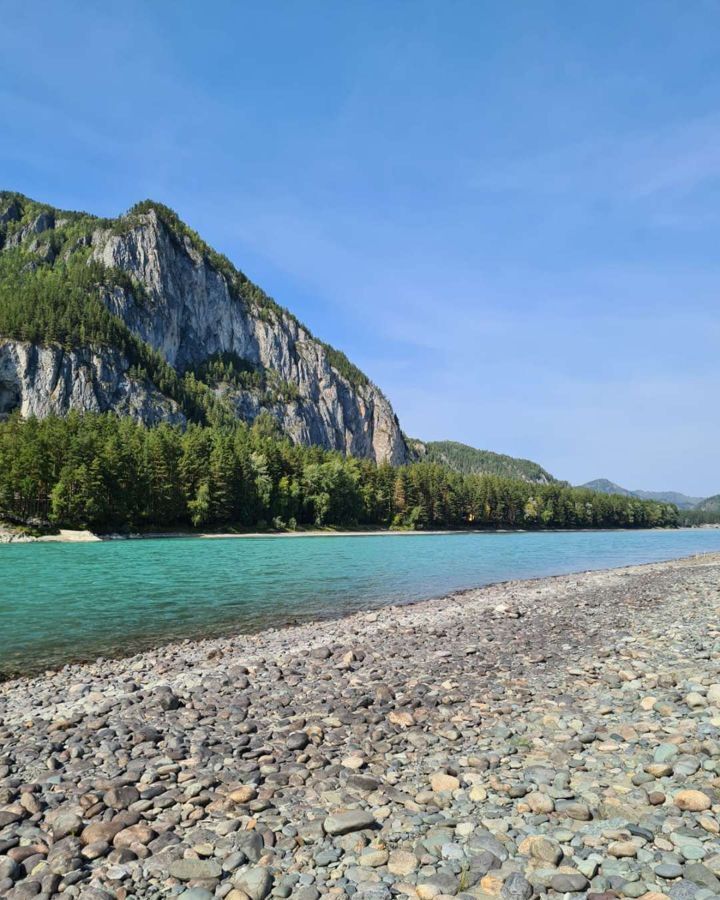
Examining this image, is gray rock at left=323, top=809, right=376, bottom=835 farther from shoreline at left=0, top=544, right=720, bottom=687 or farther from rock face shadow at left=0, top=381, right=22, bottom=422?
rock face shadow at left=0, top=381, right=22, bottom=422

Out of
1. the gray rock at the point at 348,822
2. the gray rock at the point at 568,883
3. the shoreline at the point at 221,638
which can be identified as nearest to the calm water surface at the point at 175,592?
the shoreline at the point at 221,638

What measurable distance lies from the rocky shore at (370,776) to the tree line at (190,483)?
3410 inches

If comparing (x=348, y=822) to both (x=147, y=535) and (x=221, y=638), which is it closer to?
(x=221, y=638)

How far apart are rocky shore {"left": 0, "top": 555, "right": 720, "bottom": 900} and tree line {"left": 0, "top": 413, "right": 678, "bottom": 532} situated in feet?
284

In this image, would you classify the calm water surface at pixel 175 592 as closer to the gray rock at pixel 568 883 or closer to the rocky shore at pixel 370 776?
the rocky shore at pixel 370 776

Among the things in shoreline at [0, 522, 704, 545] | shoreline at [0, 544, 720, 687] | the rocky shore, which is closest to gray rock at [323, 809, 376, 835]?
the rocky shore

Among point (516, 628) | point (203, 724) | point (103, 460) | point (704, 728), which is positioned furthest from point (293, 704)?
point (103, 460)

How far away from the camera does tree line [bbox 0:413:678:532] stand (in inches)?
3625

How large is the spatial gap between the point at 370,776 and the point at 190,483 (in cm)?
11135

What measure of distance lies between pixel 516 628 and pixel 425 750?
39.6ft

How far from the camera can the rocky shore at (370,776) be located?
591cm

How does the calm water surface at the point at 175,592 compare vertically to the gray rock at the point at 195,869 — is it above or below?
below

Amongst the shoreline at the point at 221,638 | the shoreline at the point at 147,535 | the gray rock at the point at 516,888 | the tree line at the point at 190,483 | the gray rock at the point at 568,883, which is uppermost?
the tree line at the point at 190,483

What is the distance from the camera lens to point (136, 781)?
8414mm
